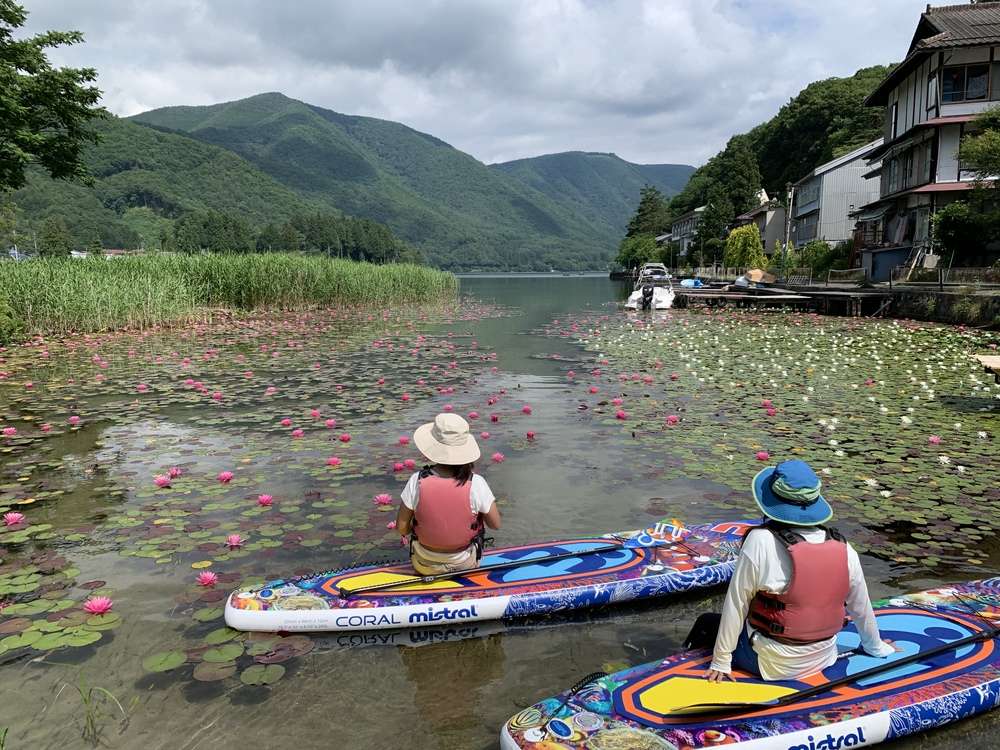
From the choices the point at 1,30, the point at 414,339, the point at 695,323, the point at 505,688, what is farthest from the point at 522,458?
the point at 1,30

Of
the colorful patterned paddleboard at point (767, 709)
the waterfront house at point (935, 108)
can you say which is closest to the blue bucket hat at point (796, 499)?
the colorful patterned paddleboard at point (767, 709)

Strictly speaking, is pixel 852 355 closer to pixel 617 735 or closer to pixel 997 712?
pixel 997 712

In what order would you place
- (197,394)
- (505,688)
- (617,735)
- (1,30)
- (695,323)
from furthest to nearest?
(695,323)
(1,30)
(197,394)
(505,688)
(617,735)

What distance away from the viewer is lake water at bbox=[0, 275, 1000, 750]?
3732 mm

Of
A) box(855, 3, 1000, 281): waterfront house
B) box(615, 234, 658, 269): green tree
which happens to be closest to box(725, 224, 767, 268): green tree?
box(855, 3, 1000, 281): waterfront house

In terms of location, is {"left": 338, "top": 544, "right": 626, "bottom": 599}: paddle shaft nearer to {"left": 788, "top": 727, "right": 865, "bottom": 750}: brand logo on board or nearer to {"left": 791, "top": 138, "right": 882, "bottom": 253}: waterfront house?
{"left": 788, "top": 727, "right": 865, "bottom": 750}: brand logo on board

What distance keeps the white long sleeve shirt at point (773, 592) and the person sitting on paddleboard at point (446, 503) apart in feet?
5.52

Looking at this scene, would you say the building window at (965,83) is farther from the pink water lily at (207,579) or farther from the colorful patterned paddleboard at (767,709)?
the pink water lily at (207,579)

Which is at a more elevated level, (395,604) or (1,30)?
(1,30)

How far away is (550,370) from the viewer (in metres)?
15.0

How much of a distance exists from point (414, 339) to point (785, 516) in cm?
1767

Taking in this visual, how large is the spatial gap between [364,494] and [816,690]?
15.3 feet

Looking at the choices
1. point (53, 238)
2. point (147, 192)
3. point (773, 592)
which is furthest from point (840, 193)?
point (147, 192)

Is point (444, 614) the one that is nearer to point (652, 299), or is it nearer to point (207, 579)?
point (207, 579)
